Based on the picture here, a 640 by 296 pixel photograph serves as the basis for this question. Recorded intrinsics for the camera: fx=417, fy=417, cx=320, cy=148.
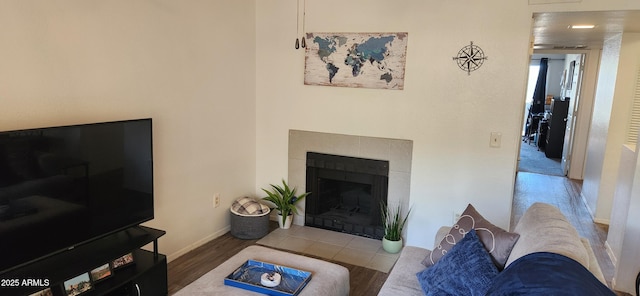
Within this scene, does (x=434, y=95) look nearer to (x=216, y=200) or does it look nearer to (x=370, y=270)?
(x=370, y=270)

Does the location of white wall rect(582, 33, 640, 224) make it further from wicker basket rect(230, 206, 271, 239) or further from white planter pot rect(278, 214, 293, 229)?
wicker basket rect(230, 206, 271, 239)

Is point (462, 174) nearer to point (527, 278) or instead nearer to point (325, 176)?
point (325, 176)

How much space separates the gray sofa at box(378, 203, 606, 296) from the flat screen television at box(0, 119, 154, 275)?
164cm

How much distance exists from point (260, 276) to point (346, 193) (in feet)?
6.45

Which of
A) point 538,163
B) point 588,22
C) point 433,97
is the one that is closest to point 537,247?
point 433,97

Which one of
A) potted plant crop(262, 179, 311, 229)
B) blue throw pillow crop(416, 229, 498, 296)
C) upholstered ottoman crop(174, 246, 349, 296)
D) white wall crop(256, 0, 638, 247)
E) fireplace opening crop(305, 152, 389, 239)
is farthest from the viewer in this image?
potted plant crop(262, 179, 311, 229)

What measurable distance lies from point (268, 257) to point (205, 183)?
1.29 meters

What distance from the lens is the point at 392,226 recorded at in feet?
12.0

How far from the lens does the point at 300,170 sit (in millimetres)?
4102

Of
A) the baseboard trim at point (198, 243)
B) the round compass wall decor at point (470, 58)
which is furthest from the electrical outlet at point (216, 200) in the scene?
the round compass wall decor at point (470, 58)

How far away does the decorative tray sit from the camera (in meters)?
2.14

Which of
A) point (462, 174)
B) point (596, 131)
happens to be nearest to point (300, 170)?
point (462, 174)

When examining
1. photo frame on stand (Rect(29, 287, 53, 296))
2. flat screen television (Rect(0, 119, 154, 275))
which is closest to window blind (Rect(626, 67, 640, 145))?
flat screen television (Rect(0, 119, 154, 275))

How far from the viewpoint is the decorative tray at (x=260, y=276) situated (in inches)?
84.4
